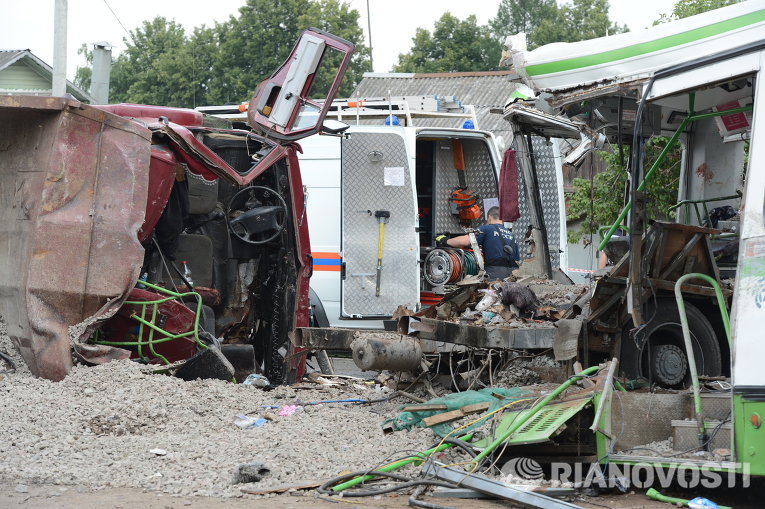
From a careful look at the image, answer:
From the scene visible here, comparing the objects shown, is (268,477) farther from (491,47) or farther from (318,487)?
(491,47)

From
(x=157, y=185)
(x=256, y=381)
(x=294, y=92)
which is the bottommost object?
(x=256, y=381)

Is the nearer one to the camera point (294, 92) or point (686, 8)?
point (294, 92)

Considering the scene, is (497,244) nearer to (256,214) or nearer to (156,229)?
(256,214)

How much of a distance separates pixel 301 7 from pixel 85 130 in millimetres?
37915

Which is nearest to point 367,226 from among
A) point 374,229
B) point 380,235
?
point 374,229

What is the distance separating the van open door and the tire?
311 centimetres

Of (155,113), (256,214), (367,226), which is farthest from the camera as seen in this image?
(367,226)

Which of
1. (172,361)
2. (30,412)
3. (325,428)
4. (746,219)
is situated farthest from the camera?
(172,361)

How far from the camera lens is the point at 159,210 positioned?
23.2ft

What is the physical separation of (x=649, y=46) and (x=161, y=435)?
3.54 m

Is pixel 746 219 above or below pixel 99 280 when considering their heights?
above

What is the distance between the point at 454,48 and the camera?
162ft

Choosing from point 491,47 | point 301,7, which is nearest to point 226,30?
point 301,7

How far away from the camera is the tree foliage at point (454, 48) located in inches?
1921
